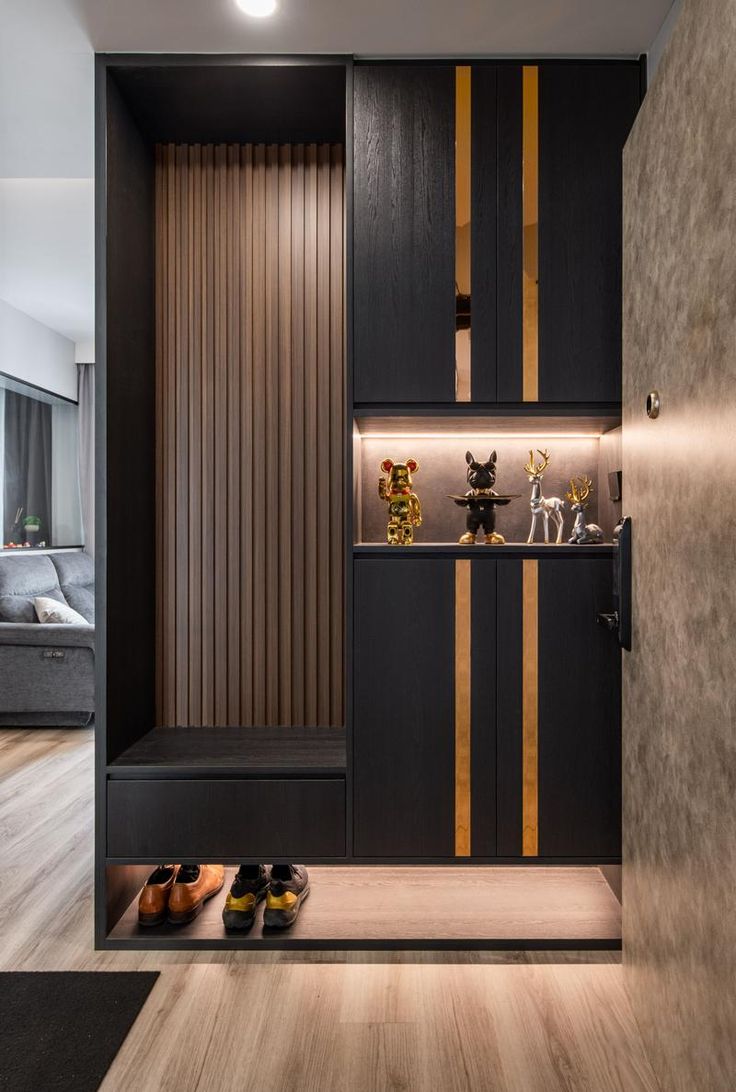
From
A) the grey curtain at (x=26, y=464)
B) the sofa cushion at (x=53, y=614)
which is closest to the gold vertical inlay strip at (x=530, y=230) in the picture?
the sofa cushion at (x=53, y=614)

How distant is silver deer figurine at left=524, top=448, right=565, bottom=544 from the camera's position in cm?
227

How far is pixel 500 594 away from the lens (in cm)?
205

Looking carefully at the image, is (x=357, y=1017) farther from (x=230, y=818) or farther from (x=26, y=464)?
(x=26, y=464)

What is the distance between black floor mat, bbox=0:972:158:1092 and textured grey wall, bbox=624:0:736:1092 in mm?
1203

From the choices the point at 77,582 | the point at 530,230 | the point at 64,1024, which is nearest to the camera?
the point at 64,1024

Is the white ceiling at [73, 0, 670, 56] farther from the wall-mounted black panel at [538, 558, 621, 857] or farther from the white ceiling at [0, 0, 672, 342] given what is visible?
the wall-mounted black panel at [538, 558, 621, 857]

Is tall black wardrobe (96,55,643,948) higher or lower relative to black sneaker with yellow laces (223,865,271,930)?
higher

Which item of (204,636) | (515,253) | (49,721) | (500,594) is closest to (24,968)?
(204,636)

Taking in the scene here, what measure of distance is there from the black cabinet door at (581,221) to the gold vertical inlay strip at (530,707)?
549mm

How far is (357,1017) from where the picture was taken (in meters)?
1.76

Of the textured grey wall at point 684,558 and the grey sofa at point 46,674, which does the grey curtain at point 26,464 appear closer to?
the grey sofa at point 46,674

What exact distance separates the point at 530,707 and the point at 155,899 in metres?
1.20

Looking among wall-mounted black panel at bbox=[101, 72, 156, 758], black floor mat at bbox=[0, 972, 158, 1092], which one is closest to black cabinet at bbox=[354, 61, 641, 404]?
wall-mounted black panel at bbox=[101, 72, 156, 758]

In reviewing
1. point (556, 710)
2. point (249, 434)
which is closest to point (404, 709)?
point (556, 710)
